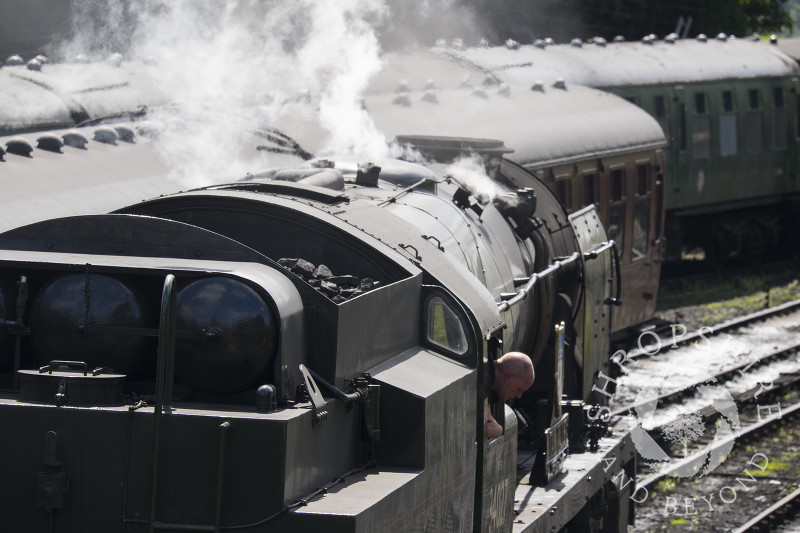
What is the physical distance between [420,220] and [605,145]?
9.28 m

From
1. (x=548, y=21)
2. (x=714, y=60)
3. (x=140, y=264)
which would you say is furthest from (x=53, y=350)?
(x=548, y=21)

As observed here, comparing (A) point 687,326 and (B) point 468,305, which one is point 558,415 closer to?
(B) point 468,305

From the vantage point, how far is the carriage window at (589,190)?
14.9 m

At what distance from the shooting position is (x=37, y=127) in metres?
10.8

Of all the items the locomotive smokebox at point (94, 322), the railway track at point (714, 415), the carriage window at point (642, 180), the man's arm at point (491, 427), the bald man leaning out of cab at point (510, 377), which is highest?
the locomotive smokebox at point (94, 322)

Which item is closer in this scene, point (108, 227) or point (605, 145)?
point (108, 227)

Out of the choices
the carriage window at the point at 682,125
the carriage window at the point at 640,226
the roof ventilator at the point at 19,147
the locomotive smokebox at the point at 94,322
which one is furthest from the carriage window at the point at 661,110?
the locomotive smokebox at the point at 94,322

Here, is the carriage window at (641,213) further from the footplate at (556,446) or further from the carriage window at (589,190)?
the footplate at (556,446)

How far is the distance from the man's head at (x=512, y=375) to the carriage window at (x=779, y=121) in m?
19.7

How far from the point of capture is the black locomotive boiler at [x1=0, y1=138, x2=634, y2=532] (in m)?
4.09

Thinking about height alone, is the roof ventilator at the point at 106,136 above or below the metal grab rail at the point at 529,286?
above

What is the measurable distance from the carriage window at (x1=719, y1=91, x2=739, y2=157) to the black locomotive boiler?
1738cm

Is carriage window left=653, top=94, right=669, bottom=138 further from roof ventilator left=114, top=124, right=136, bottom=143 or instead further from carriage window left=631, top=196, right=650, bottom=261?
roof ventilator left=114, top=124, right=136, bottom=143

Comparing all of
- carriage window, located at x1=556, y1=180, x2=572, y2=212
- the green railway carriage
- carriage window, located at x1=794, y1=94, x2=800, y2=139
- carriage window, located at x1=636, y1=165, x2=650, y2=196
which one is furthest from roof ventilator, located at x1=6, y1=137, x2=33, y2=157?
carriage window, located at x1=794, y1=94, x2=800, y2=139
